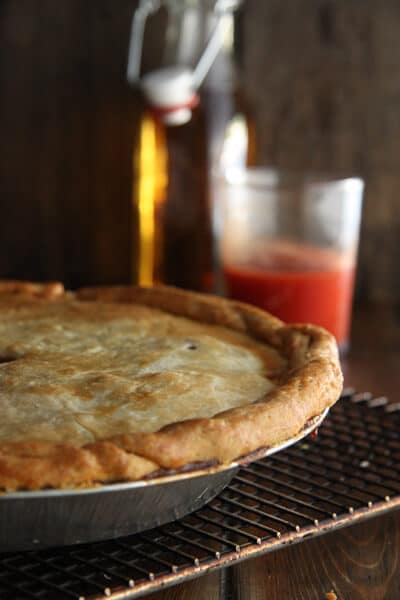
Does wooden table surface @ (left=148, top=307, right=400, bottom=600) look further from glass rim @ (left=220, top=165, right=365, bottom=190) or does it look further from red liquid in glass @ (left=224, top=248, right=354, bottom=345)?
glass rim @ (left=220, top=165, right=365, bottom=190)

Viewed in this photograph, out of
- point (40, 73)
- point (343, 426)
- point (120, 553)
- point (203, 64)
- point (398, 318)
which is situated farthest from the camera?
point (40, 73)

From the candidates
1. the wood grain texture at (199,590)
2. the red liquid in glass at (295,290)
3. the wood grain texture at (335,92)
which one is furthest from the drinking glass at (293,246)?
the wood grain texture at (199,590)

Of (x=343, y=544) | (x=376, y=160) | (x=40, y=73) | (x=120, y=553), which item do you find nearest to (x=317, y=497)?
(x=343, y=544)

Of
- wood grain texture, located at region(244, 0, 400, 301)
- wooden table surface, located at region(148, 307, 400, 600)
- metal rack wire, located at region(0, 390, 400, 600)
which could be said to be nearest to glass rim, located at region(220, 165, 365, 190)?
wood grain texture, located at region(244, 0, 400, 301)

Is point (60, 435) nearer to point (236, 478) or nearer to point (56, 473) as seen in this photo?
point (56, 473)

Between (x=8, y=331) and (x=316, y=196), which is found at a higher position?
(x=316, y=196)

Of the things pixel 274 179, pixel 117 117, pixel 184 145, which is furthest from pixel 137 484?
pixel 117 117
